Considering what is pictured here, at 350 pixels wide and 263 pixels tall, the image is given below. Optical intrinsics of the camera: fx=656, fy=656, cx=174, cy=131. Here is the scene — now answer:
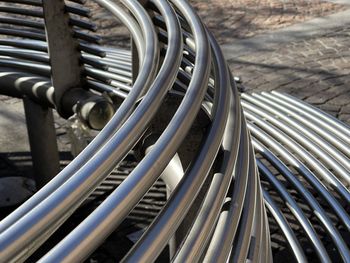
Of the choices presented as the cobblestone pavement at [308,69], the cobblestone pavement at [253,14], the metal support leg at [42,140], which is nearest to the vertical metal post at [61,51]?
the metal support leg at [42,140]

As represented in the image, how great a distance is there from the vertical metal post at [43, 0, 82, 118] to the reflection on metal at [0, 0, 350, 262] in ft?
0.11

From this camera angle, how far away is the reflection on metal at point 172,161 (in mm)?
1287

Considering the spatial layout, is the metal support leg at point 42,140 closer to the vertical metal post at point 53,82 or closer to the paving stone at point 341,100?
the vertical metal post at point 53,82

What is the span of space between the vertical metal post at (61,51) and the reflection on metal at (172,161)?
34 millimetres

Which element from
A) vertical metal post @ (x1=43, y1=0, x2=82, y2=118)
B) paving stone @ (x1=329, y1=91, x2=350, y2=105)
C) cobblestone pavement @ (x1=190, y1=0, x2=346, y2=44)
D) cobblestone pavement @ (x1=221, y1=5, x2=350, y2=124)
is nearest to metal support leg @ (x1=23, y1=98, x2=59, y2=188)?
vertical metal post @ (x1=43, y1=0, x2=82, y2=118)

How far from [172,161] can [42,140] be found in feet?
5.18

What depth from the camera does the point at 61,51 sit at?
355 centimetres

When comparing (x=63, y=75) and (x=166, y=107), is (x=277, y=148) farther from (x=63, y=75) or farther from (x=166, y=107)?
(x=166, y=107)

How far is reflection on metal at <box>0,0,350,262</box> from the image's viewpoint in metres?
1.29

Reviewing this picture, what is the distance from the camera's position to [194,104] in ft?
5.83

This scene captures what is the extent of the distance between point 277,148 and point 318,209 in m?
0.72

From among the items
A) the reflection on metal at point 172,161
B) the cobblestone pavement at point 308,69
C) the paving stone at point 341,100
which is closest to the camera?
the reflection on metal at point 172,161

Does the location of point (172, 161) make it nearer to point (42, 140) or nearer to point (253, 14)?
point (42, 140)

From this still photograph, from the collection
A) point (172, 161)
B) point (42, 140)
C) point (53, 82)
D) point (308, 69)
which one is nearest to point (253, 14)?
point (308, 69)
